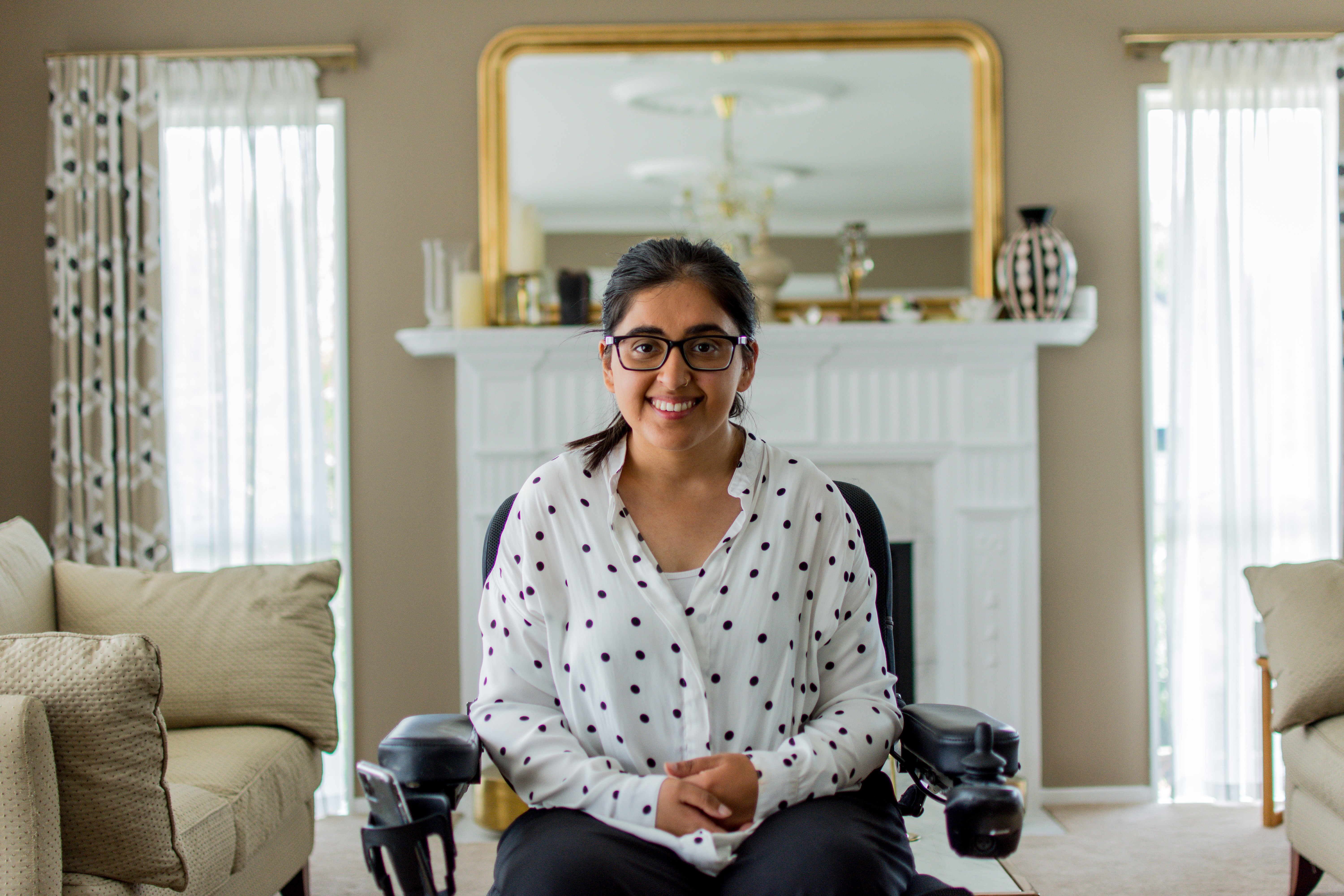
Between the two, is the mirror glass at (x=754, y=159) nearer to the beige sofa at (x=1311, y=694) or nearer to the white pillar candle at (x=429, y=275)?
the white pillar candle at (x=429, y=275)

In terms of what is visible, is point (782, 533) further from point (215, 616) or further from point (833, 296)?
point (833, 296)

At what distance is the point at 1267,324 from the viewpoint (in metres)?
3.01

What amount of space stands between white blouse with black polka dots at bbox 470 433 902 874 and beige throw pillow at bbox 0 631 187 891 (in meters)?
0.47

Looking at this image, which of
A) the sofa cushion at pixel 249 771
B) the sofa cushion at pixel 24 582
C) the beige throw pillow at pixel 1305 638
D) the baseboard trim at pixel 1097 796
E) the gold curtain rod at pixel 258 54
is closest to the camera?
the sofa cushion at pixel 249 771

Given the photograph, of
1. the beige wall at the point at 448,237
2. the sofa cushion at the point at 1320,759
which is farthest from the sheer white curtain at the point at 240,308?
the sofa cushion at the point at 1320,759

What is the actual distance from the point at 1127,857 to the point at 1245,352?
4.66ft

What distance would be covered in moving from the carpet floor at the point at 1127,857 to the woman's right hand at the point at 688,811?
1252 mm

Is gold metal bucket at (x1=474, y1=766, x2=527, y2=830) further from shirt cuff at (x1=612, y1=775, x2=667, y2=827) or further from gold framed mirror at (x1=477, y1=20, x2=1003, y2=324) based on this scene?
shirt cuff at (x1=612, y1=775, x2=667, y2=827)

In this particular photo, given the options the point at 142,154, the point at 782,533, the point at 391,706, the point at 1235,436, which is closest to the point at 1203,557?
the point at 1235,436

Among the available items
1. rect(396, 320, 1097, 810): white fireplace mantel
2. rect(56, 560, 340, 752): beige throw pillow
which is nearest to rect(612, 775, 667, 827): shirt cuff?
rect(56, 560, 340, 752): beige throw pillow

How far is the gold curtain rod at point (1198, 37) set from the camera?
2959 millimetres

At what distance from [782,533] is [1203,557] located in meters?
2.12

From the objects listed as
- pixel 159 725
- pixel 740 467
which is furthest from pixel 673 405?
pixel 159 725

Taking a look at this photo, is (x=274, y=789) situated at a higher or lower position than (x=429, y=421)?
lower
